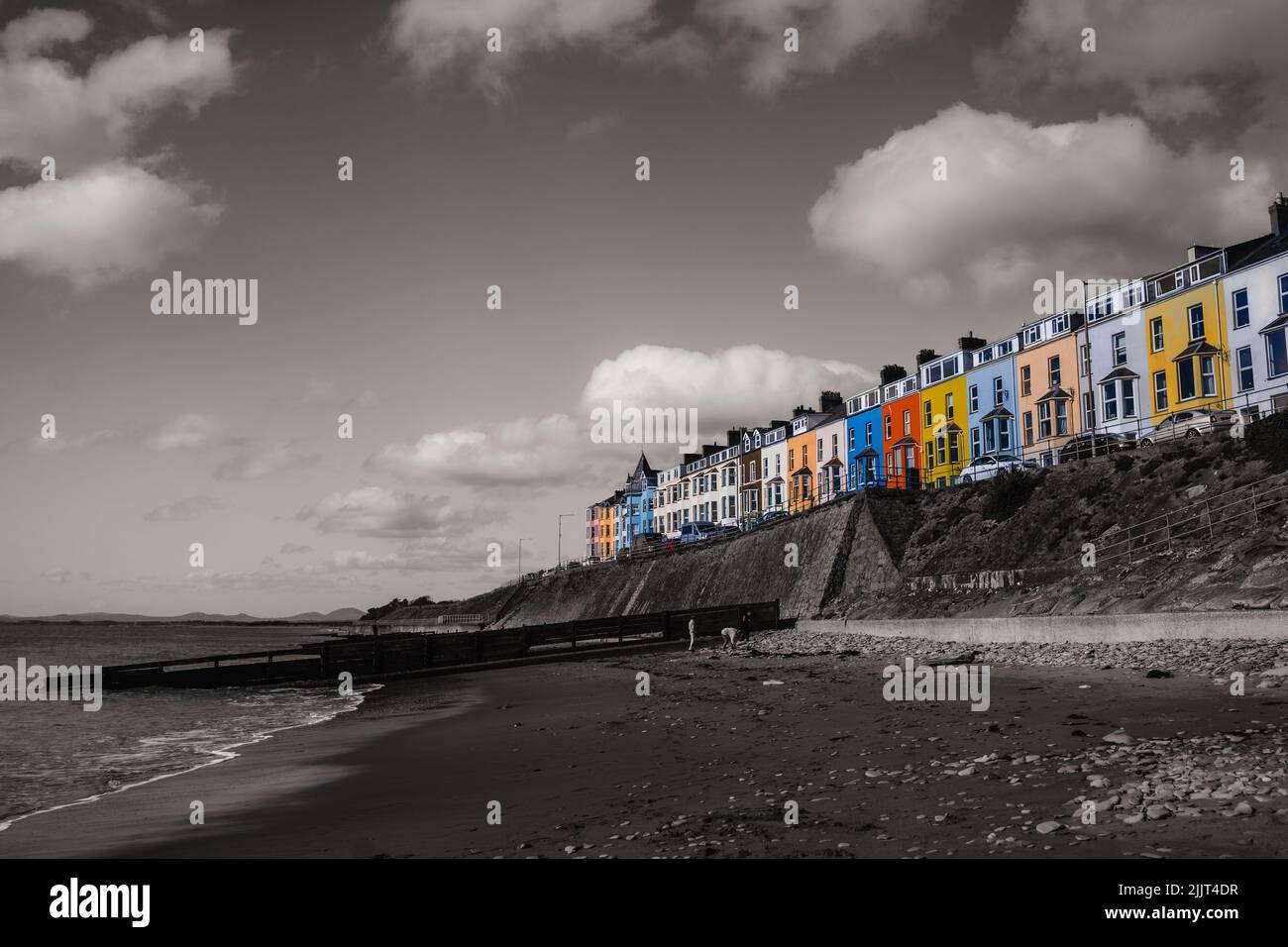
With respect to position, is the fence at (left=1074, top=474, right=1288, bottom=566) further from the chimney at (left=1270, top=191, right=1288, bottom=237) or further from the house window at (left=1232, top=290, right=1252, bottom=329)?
the chimney at (left=1270, top=191, right=1288, bottom=237)

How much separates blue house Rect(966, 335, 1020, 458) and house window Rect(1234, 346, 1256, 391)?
42.6ft

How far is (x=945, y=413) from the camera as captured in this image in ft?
185

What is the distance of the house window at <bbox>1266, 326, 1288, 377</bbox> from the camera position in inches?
1387

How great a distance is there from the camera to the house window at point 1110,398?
143ft

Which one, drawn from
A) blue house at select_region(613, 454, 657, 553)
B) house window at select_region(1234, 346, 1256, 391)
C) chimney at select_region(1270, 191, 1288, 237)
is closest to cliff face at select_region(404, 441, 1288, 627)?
house window at select_region(1234, 346, 1256, 391)

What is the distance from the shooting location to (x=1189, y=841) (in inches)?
225

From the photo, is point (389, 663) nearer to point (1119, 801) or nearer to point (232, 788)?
point (232, 788)

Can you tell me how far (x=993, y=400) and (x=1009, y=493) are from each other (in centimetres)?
1564

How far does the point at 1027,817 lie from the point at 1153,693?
301 inches

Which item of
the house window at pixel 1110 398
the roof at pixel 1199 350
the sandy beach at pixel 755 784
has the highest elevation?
the roof at pixel 1199 350

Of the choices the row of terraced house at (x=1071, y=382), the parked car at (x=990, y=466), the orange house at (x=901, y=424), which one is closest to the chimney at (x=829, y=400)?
the row of terraced house at (x=1071, y=382)

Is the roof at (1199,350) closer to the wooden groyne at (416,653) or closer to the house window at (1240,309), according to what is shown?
the house window at (1240,309)

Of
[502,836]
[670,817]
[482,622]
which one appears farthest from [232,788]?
[482,622]

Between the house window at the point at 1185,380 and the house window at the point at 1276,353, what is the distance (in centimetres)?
353
